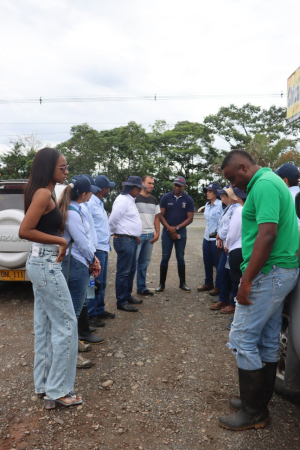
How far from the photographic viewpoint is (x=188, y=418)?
9.66ft

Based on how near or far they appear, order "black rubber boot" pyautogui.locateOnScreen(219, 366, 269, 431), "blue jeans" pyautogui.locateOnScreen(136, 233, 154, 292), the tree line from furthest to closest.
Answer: the tree line < "blue jeans" pyautogui.locateOnScreen(136, 233, 154, 292) < "black rubber boot" pyautogui.locateOnScreen(219, 366, 269, 431)

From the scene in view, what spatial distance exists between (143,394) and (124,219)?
2833 mm

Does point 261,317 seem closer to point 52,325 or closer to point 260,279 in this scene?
point 260,279

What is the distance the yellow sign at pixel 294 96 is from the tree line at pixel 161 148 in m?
11.4

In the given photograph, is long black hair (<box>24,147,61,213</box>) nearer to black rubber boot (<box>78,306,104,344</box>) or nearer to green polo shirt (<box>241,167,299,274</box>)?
green polo shirt (<box>241,167,299,274</box>)

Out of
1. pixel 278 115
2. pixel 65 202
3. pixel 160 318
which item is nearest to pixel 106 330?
pixel 160 318

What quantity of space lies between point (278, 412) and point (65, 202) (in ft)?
8.31

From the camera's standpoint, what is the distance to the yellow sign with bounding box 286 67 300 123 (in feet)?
53.8

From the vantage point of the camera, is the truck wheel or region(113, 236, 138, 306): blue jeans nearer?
the truck wheel

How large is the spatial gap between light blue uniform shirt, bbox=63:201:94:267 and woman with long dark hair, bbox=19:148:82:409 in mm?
549

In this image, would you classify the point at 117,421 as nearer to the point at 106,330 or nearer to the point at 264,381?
the point at 264,381

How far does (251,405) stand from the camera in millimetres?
2756

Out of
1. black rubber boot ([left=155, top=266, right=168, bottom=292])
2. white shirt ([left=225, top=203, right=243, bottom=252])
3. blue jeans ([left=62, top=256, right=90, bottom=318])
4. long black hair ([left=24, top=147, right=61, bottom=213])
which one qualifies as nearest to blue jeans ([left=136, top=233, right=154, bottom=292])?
black rubber boot ([left=155, top=266, right=168, bottom=292])

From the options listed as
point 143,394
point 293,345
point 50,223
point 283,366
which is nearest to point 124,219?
point 50,223
